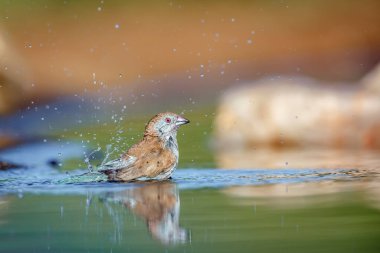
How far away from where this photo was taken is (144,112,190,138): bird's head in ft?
35.3

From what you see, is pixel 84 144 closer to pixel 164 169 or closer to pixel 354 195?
pixel 164 169

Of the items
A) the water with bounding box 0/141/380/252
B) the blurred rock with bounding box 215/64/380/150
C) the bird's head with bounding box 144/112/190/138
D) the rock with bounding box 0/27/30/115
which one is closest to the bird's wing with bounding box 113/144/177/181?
the water with bounding box 0/141/380/252

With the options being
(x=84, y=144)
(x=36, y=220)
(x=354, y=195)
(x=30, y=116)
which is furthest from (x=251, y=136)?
(x=36, y=220)

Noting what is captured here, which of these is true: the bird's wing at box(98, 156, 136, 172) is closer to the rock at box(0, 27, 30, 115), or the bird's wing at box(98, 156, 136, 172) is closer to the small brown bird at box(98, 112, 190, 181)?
the small brown bird at box(98, 112, 190, 181)

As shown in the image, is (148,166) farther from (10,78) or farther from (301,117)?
(10,78)

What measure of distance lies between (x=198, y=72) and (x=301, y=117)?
3702 millimetres

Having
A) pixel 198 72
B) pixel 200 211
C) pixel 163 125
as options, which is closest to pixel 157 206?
pixel 200 211

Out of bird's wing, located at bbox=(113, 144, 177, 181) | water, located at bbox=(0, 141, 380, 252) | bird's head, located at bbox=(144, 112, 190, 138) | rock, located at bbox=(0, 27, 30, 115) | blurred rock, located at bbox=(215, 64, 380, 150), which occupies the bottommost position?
water, located at bbox=(0, 141, 380, 252)

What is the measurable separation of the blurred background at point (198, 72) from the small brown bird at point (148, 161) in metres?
2.37

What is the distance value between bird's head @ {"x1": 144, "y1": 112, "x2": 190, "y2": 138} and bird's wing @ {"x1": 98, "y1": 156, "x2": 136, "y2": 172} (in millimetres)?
484

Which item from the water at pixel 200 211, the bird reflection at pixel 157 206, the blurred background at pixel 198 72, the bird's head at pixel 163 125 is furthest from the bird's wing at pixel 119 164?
the blurred background at pixel 198 72

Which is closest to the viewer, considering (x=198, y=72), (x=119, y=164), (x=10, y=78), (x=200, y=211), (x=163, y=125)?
(x=200, y=211)

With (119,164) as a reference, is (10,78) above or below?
above

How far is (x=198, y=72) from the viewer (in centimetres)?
1770
